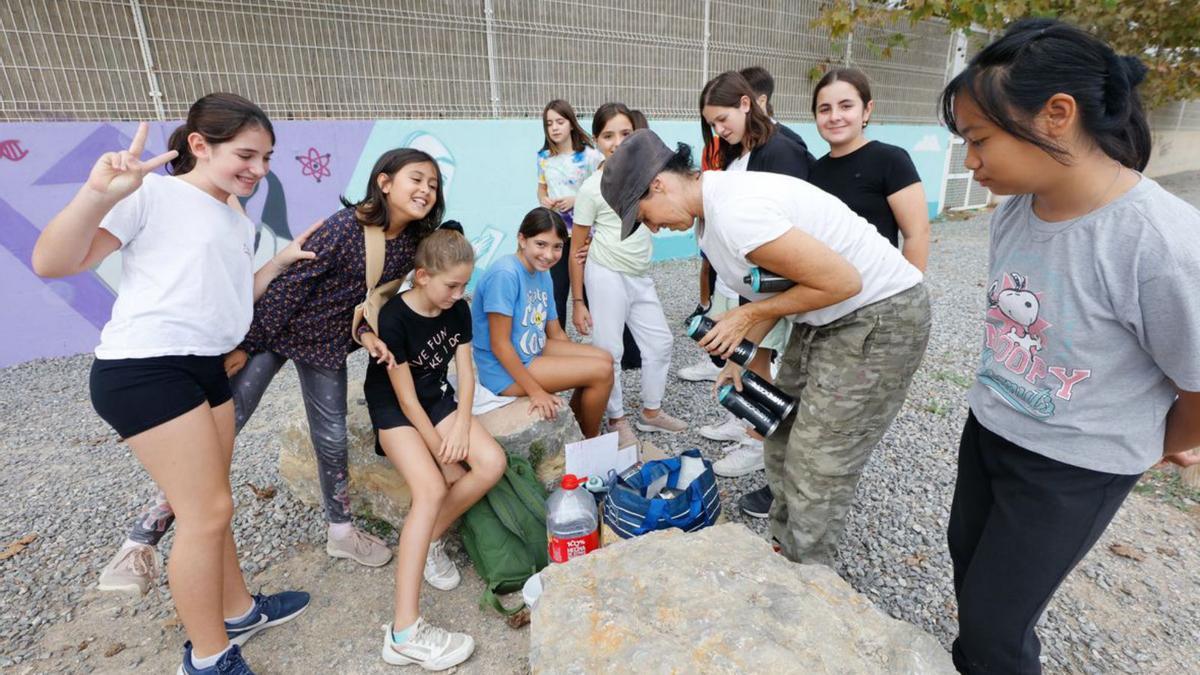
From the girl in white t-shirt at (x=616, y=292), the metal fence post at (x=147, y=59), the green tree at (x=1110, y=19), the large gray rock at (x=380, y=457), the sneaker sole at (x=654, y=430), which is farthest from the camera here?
the green tree at (x=1110, y=19)

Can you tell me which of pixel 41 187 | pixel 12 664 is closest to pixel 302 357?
pixel 12 664

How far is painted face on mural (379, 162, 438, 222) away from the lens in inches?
87.1

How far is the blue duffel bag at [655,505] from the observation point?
7.57 ft

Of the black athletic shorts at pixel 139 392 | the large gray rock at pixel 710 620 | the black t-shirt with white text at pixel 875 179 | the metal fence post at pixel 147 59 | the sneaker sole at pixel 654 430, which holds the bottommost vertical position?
the sneaker sole at pixel 654 430

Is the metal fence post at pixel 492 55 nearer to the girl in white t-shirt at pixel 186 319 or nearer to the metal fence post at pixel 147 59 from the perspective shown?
the metal fence post at pixel 147 59

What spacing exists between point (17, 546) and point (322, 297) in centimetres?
202

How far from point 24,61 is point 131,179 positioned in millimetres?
4605

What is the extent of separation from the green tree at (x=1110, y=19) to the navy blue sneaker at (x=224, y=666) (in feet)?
30.1

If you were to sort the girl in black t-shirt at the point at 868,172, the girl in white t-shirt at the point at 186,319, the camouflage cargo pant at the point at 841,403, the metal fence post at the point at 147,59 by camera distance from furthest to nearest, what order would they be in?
the metal fence post at the point at 147,59 < the girl in black t-shirt at the point at 868,172 < the camouflage cargo pant at the point at 841,403 < the girl in white t-shirt at the point at 186,319

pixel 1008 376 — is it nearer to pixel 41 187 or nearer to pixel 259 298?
pixel 259 298

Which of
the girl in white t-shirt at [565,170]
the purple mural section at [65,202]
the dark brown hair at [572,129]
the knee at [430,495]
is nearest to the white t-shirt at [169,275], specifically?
the knee at [430,495]

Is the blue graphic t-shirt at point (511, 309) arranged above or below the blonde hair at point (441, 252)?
below

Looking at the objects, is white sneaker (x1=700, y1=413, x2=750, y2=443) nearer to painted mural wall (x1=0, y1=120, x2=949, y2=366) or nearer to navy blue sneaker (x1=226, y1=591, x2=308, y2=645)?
navy blue sneaker (x1=226, y1=591, x2=308, y2=645)

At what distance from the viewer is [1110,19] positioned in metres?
8.16
